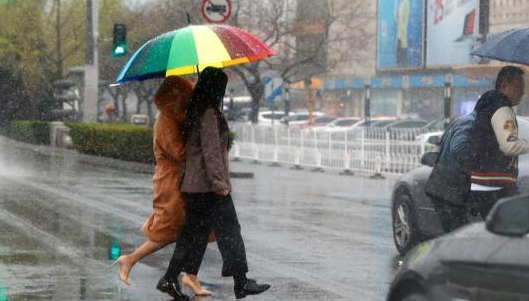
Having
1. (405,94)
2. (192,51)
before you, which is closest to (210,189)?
(192,51)

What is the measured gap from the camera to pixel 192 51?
9.16 meters

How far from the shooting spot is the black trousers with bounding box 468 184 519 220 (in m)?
8.79

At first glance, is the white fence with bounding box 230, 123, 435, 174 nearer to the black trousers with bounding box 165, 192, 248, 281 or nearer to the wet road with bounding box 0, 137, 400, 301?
the wet road with bounding box 0, 137, 400, 301

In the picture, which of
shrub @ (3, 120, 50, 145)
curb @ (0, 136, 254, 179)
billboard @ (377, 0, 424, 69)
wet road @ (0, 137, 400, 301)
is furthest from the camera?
billboard @ (377, 0, 424, 69)

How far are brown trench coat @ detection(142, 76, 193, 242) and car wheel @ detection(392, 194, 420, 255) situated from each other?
3640mm

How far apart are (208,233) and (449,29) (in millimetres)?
42924

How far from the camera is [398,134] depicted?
2812 cm

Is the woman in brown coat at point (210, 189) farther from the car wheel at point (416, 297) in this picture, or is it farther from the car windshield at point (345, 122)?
the car windshield at point (345, 122)

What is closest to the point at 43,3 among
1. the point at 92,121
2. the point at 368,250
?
the point at 92,121

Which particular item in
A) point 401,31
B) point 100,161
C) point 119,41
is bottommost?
point 100,161

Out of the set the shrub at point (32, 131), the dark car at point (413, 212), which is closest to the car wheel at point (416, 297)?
the dark car at point (413, 212)

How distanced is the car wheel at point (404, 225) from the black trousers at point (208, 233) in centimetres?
360

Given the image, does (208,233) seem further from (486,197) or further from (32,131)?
(32,131)

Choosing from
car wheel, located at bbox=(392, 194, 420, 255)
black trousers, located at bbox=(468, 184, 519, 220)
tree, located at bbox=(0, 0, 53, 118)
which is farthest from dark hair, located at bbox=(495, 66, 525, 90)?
tree, located at bbox=(0, 0, 53, 118)
